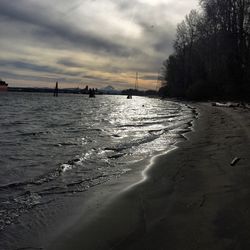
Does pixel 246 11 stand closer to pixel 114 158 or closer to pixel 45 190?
pixel 114 158

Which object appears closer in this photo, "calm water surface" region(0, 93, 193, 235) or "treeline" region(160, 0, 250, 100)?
"calm water surface" region(0, 93, 193, 235)

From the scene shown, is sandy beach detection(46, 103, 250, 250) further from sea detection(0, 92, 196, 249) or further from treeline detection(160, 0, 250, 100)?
treeline detection(160, 0, 250, 100)

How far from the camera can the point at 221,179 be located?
6.30 metres

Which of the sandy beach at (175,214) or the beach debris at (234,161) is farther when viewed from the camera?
the beach debris at (234,161)

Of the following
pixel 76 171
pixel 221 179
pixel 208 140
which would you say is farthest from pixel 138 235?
pixel 208 140

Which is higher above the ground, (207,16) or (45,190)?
(207,16)

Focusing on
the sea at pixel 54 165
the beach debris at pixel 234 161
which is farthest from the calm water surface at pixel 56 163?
the beach debris at pixel 234 161

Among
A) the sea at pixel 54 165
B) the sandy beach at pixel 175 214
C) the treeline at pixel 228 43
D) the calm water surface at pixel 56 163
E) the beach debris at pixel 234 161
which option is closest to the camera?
the sandy beach at pixel 175 214

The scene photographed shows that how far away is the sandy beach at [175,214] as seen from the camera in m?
3.94

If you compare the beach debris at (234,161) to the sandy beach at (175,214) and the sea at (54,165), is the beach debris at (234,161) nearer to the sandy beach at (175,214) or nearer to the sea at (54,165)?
the sandy beach at (175,214)

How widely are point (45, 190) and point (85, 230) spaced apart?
218 cm

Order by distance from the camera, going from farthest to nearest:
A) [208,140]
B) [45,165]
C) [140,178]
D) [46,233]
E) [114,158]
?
[208,140], [114,158], [45,165], [140,178], [46,233]

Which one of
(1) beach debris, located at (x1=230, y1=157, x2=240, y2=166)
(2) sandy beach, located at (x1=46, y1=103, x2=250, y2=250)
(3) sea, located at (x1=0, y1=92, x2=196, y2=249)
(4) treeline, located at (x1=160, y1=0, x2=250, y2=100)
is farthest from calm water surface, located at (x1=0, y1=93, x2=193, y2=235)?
(4) treeline, located at (x1=160, y1=0, x2=250, y2=100)

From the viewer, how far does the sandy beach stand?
394 cm
